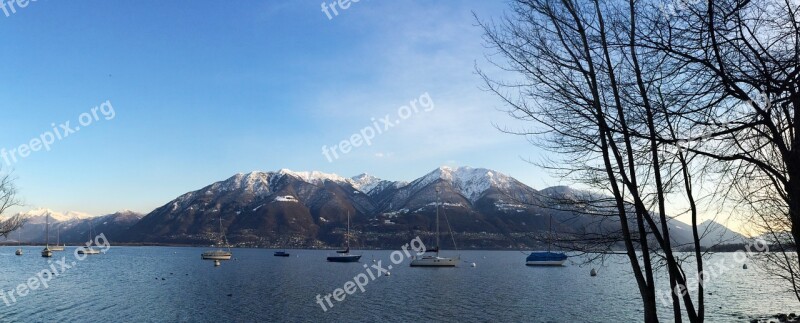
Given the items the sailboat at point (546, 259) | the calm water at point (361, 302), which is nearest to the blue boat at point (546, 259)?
the sailboat at point (546, 259)

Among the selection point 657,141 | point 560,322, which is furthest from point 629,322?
point 657,141

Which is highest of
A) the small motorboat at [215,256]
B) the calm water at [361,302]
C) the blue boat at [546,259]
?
the blue boat at [546,259]

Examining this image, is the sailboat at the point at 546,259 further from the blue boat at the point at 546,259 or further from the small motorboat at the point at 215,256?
the small motorboat at the point at 215,256

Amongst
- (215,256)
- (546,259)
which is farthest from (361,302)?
(215,256)

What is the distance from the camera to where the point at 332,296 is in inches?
2430

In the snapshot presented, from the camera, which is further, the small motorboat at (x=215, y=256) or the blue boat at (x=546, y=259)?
the small motorboat at (x=215, y=256)

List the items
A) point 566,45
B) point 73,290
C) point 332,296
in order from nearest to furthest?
point 566,45 < point 332,296 < point 73,290

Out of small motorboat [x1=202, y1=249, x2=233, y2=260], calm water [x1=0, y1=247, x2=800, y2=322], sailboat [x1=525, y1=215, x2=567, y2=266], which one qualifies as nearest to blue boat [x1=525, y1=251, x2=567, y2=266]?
sailboat [x1=525, y1=215, x2=567, y2=266]

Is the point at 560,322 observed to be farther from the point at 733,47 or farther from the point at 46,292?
the point at 46,292

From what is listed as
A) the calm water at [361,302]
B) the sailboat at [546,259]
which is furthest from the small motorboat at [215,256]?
the sailboat at [546,259]

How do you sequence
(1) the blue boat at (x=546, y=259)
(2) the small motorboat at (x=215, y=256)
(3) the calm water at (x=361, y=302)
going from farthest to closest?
(2) the small motorboat at (x=215, y=256) → (1) the blue boat at (x=546, y=259) → (3) the calm water at (x=361, y=302)

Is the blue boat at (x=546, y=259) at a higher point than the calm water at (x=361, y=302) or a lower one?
higher

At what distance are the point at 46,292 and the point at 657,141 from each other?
77.3m

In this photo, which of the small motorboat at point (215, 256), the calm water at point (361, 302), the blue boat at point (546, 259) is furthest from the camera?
the small motorboat at point (215, 256)
